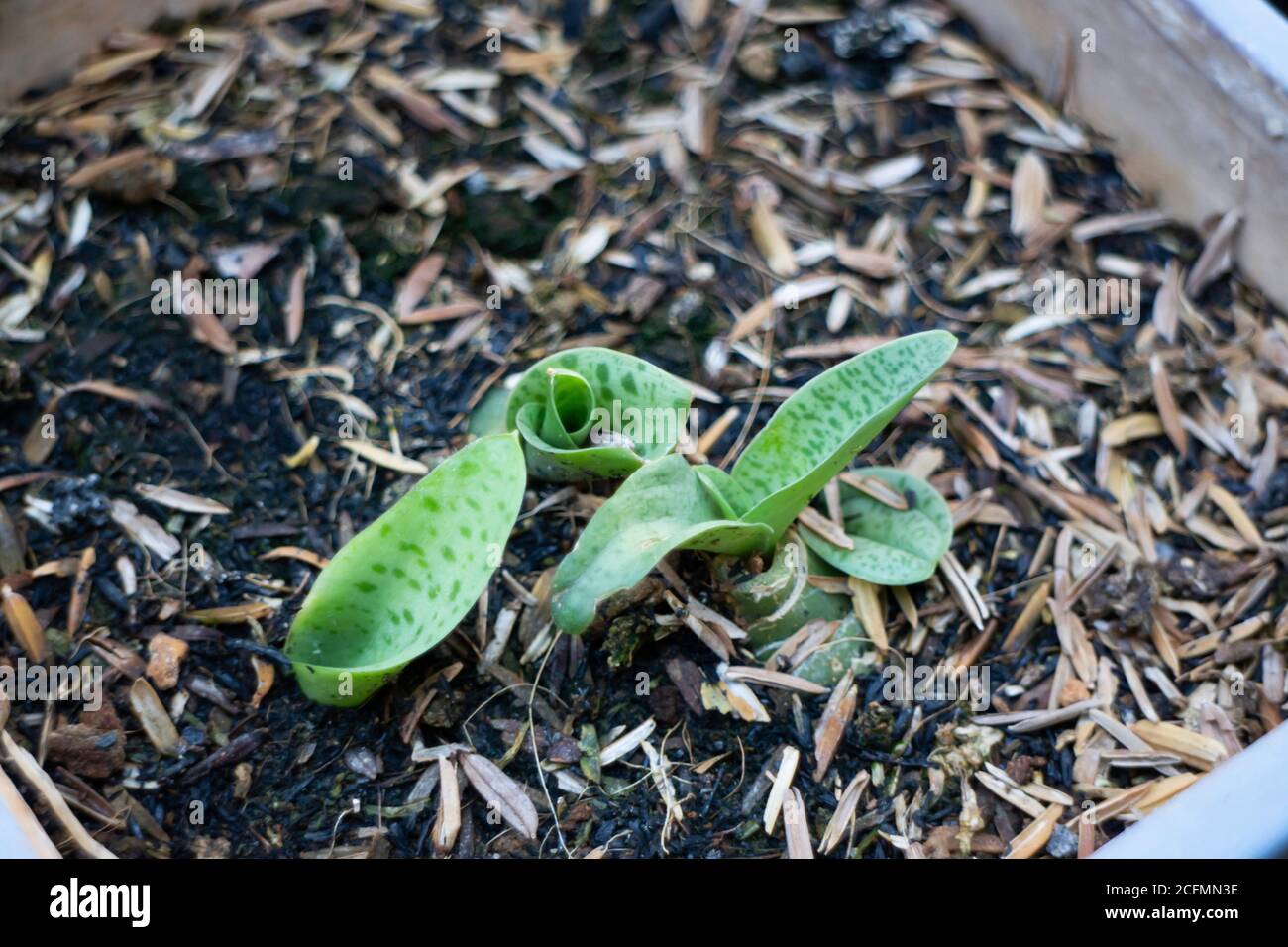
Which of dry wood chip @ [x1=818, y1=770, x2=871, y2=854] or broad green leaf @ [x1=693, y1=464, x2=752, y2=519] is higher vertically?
broad green leaf @ [x1=693, y1=464, x2=752, y2=519]

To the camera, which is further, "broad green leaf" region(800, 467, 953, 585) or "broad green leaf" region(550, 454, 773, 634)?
"broad green leaf" region(800, 467, 953, 585)

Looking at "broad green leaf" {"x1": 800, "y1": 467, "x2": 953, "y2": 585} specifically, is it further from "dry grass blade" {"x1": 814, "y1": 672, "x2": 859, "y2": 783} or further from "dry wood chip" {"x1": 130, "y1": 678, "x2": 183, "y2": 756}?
"dry wood chip" {"x1": 130, "y1": 678, "x2": 183, "y2": 756}

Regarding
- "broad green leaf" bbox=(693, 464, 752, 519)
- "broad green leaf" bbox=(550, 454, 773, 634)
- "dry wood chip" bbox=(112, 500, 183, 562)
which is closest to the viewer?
"broad green leaf" bbox=(550, 454, 773, 634)

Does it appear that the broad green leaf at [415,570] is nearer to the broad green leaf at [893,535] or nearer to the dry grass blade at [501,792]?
the dry grass blade at [501,792]

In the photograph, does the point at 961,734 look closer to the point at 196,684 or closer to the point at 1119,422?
the point at 1119,422

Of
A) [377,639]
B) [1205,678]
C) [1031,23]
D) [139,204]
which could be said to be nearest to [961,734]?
[1205,678]

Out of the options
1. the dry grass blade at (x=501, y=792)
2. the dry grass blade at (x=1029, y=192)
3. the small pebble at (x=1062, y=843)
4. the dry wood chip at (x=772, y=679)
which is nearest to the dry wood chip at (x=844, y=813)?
the dry wood chip at (x=772, y=679)

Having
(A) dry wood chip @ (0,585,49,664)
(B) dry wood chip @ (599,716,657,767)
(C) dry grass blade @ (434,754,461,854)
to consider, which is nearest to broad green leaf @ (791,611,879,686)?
(B) dry wood chip @ (599,716,657,767)
